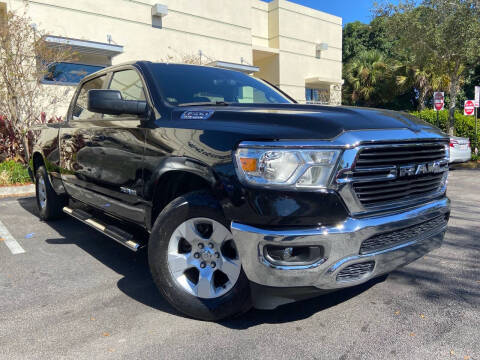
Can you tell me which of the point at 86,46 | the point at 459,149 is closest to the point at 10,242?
the point at 86,46

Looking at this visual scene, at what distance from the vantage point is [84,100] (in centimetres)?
464

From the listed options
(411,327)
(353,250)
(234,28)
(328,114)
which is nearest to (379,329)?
(411,327)

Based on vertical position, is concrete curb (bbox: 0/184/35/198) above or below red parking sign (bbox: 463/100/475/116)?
below

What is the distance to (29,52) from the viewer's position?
9.73 m

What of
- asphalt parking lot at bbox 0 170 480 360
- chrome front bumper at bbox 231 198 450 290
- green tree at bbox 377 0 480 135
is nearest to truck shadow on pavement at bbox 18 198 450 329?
asphalt parking lot at bbox 0 170 480 360

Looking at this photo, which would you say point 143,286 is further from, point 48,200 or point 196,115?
point 48,200

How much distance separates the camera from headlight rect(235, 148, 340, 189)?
2244 mm

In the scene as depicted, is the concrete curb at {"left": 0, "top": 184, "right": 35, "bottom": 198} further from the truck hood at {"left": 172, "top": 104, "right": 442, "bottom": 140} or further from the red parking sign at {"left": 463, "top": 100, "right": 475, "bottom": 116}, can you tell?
the red parking sign at {"left": 463, "top": 100, "right": 475, "bottom": 116}

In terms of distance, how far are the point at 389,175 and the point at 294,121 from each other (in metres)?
0.67

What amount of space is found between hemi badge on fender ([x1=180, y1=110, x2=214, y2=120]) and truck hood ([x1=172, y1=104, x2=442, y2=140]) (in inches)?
0.4

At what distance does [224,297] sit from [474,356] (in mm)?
1494

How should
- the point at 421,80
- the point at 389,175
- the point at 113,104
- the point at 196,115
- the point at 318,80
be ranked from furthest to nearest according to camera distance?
the point at 421,80, the point at 318,80, the point at 113,104, the point at 196,115, the point at 389,175

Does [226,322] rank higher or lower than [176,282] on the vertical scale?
lower

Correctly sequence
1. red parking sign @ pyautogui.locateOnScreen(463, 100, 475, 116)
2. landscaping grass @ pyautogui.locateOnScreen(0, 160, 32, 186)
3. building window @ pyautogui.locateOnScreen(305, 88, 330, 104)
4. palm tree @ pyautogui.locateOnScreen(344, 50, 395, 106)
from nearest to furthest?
landscaping grass @ pyautogui.locateOnScreen(0, 160, 32, 186), red parking sign @ pyautogui.locateOnScreen(463, 100, 475, 116), building window @ pyautogui.locateOnScreen(305, 88, 330, 104), palm tree @ pyautogui.locateOnScreen(344, 50, 395, 106)
